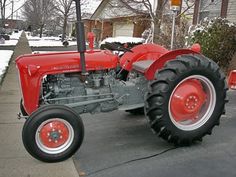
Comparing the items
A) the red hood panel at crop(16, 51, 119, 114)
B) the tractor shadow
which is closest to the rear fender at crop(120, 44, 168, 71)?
the red hood panel at crop(16, 51, 119, 114)

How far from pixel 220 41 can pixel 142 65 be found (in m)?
6.00

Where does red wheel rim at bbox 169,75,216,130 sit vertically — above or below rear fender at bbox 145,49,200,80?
below

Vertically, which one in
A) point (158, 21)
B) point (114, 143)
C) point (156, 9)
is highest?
point (156, 9)

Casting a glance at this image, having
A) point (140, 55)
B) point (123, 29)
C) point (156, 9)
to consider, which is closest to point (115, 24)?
point (123, 29)

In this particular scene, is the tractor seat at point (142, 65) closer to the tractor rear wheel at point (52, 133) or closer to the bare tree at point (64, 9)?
the tractor rear wheel at point (52, 133)

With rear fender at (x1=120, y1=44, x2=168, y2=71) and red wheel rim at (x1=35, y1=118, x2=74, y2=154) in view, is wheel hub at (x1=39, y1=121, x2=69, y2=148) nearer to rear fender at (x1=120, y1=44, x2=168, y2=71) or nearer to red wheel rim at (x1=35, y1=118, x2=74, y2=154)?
red wheel rim at (x1=35, y1=118, x2=74, y2=154)

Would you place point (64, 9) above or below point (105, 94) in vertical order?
below

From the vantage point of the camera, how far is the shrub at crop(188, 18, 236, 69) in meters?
10.7

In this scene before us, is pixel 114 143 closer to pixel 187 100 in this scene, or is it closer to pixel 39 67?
pixel 187 100

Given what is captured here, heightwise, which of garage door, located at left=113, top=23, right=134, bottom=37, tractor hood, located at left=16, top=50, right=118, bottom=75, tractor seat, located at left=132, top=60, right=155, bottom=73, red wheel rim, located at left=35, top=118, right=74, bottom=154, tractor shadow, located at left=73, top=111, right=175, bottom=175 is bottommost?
garage door, located at left=113, top=23, right=134, bottom=37

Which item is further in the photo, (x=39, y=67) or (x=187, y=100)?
(x=187, y=100)

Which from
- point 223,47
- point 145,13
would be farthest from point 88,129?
point 145,13

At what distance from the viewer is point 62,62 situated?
4832 millimetres

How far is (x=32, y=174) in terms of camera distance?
4242 mm
